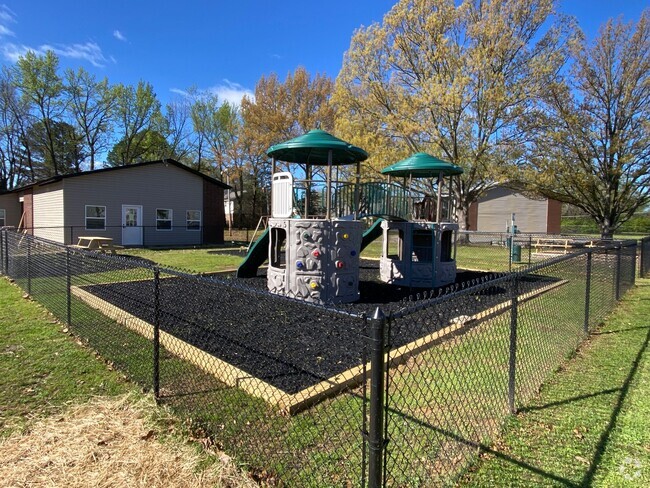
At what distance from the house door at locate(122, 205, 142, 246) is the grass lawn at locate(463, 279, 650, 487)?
2130cm

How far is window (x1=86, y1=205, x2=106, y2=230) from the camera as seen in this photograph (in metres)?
20.1

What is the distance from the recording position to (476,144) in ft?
70.2

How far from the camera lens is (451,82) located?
20.8 meters

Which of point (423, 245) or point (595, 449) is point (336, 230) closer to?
point (423, 245)

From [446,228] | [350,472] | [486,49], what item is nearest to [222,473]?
[350,472]

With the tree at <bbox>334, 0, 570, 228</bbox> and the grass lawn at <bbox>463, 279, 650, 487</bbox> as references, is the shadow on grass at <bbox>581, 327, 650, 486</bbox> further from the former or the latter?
the tree at <bbox>334, 0, 570, 228</bbox>

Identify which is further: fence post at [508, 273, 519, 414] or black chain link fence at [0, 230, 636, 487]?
fence post at [508, 273, 519, 414]

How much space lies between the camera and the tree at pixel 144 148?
1679 inches

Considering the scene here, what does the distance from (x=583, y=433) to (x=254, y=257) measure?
836 centimetres

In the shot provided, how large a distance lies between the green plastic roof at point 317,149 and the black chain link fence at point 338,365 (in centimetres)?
320

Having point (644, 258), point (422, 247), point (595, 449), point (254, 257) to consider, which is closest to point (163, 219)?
point (254, 257)

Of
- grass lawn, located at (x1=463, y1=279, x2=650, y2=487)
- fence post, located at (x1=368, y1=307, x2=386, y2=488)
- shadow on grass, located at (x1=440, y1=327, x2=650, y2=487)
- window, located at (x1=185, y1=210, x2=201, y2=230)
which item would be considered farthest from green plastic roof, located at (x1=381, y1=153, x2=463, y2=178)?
window, located at (x1=185, y1=210, x2=201, y2=230)

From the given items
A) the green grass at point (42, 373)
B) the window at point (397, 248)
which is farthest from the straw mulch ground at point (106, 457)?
the window at point (397, 248)

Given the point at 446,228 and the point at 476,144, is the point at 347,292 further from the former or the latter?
the point at 476,144
